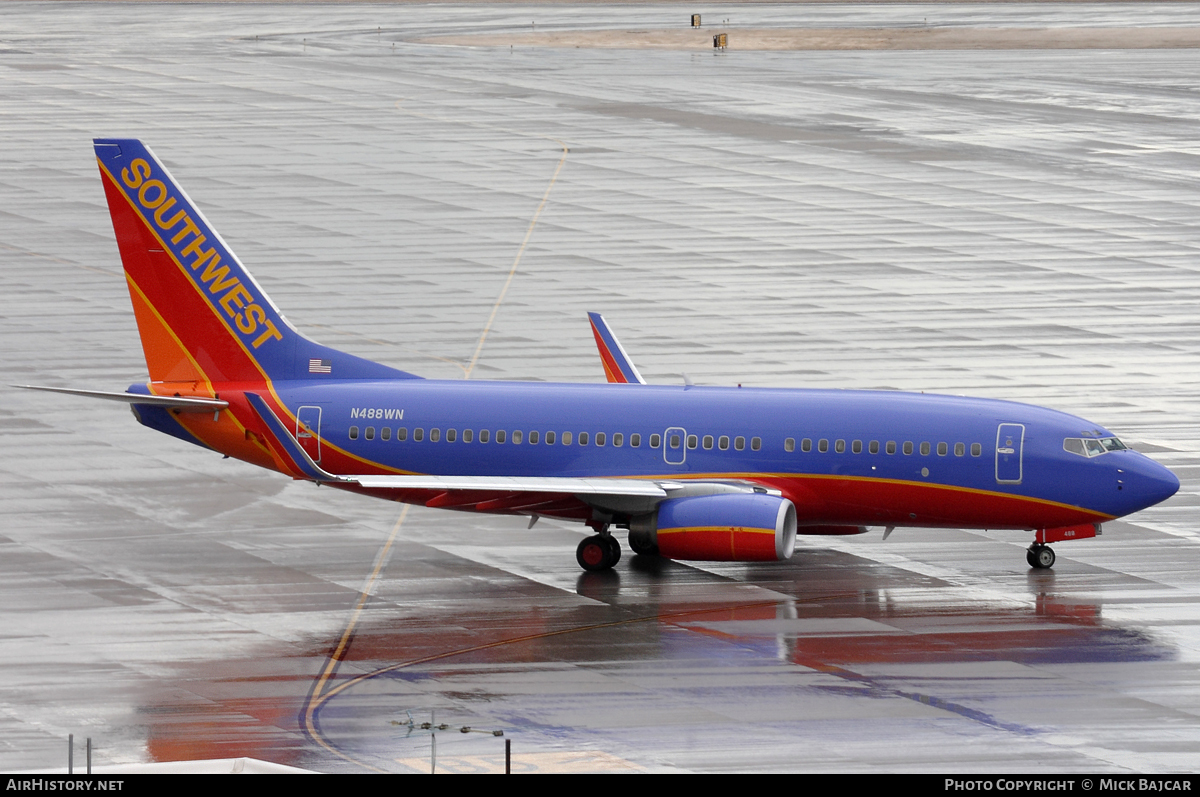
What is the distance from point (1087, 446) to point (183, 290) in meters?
20.8

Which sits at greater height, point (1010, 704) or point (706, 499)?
point (706, 499)

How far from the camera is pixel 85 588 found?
3822 centimetres

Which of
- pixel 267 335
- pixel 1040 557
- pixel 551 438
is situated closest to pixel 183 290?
pixel 267 335

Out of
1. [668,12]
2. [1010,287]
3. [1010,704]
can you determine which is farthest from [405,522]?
[668,12]

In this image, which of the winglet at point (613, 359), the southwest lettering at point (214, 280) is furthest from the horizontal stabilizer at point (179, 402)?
the winglet at point (613, 359)

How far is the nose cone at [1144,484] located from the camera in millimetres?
38938

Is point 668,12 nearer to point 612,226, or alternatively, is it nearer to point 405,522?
point 612,226

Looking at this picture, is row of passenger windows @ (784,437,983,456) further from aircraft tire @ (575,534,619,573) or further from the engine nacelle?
aircraft tire @ (575,534,619,573)

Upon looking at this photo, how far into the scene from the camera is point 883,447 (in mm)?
39438

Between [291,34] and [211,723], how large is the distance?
118783mm

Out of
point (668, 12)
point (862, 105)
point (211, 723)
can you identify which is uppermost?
point (668, 12)

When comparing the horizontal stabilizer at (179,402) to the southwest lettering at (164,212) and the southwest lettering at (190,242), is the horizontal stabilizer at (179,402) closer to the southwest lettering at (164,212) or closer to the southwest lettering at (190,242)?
the southwest lettering at (190,242)

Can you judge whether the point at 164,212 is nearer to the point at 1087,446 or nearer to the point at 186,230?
the point at 186,230

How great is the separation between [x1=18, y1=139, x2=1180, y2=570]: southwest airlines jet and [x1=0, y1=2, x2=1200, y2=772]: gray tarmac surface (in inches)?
60.1
